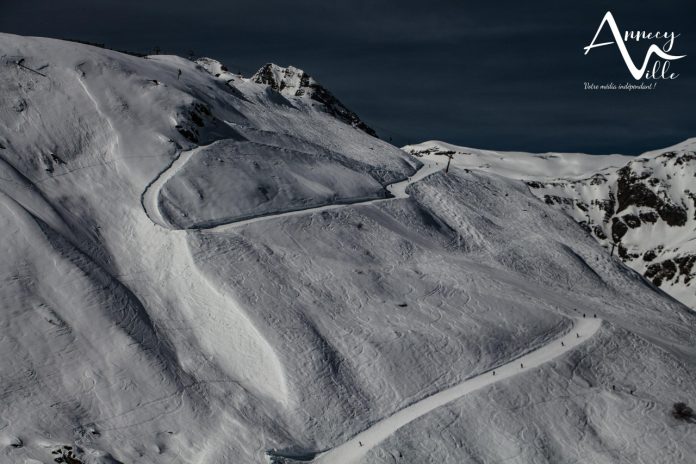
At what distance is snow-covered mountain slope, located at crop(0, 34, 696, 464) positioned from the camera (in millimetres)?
42562

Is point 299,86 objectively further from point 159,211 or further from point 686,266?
point 686,266

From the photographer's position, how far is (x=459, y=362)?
52.0m

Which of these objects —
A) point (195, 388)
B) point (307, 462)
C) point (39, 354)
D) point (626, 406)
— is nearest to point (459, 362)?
point (626, 406)

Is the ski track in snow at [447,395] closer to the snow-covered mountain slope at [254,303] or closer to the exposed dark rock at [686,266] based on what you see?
the snow-covered mountain slope at [254,303]

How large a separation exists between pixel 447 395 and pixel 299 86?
347 feet

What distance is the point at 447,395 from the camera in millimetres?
48750

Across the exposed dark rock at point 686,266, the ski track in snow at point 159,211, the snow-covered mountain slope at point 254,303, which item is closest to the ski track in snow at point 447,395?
the snow-covered mountain slope at point 254,303

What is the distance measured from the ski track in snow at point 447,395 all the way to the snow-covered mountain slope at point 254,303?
518mm

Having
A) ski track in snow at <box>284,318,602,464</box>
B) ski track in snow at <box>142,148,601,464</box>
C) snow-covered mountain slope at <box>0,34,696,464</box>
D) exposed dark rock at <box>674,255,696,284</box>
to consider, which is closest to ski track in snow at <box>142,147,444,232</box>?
ski track in snow at <box>142,148,601,464</box>

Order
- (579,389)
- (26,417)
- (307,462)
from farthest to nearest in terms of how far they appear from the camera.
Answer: (579,389), (307,462), (26,417)

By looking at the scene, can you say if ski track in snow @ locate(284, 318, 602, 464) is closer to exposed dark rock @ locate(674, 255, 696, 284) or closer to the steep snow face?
the steep snow face

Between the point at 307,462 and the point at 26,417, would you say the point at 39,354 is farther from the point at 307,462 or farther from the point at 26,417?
the point at 307,462

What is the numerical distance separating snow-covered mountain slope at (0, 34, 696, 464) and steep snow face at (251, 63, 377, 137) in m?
51.3

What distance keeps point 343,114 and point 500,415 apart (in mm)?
89280
